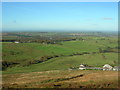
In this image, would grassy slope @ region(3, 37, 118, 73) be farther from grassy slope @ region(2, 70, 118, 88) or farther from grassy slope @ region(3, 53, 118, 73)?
grassy slope @ region(2, 70, 118, 88)

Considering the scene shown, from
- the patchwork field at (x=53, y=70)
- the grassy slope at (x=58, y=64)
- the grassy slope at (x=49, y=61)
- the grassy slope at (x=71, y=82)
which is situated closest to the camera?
the grassy slope at (x=71, y=82)

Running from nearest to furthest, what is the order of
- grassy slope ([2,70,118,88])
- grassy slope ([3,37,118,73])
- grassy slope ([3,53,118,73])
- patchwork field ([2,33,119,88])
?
grassy slope ([2,70,118,88]), patchwork field ([2,33,119,88]), grassy slope ([3,53,118,73]), grassy slope ([3,37,118,73])

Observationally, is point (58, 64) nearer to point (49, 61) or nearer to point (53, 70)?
point (49, 61)

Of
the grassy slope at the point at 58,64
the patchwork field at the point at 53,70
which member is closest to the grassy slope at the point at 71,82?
the patchwork field at the point at 53,70

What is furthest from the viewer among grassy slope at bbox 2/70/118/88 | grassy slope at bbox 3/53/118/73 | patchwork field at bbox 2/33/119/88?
grassy slope at bbox 3/53/118/73

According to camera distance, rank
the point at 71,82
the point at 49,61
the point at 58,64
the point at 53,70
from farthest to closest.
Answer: the point at 49,61 → the point at 58,64 → the point at 53,70 → the point at 71,82

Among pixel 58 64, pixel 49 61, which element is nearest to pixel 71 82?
pixel 58 64

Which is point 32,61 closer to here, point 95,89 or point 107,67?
point 107,67

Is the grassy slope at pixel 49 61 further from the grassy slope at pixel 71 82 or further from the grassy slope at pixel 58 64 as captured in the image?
the grassy slope at pixel 71 82

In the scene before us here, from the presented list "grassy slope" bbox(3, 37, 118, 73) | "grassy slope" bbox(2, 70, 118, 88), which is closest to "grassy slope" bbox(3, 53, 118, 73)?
"grassy slope" bbox(3, 37, 118, 73)

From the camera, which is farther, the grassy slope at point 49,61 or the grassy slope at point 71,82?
the grassy slope at point 49,61

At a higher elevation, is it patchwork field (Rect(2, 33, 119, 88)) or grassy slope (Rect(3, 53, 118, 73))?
patchwork field (Rect(2, 33, 119, 88))
